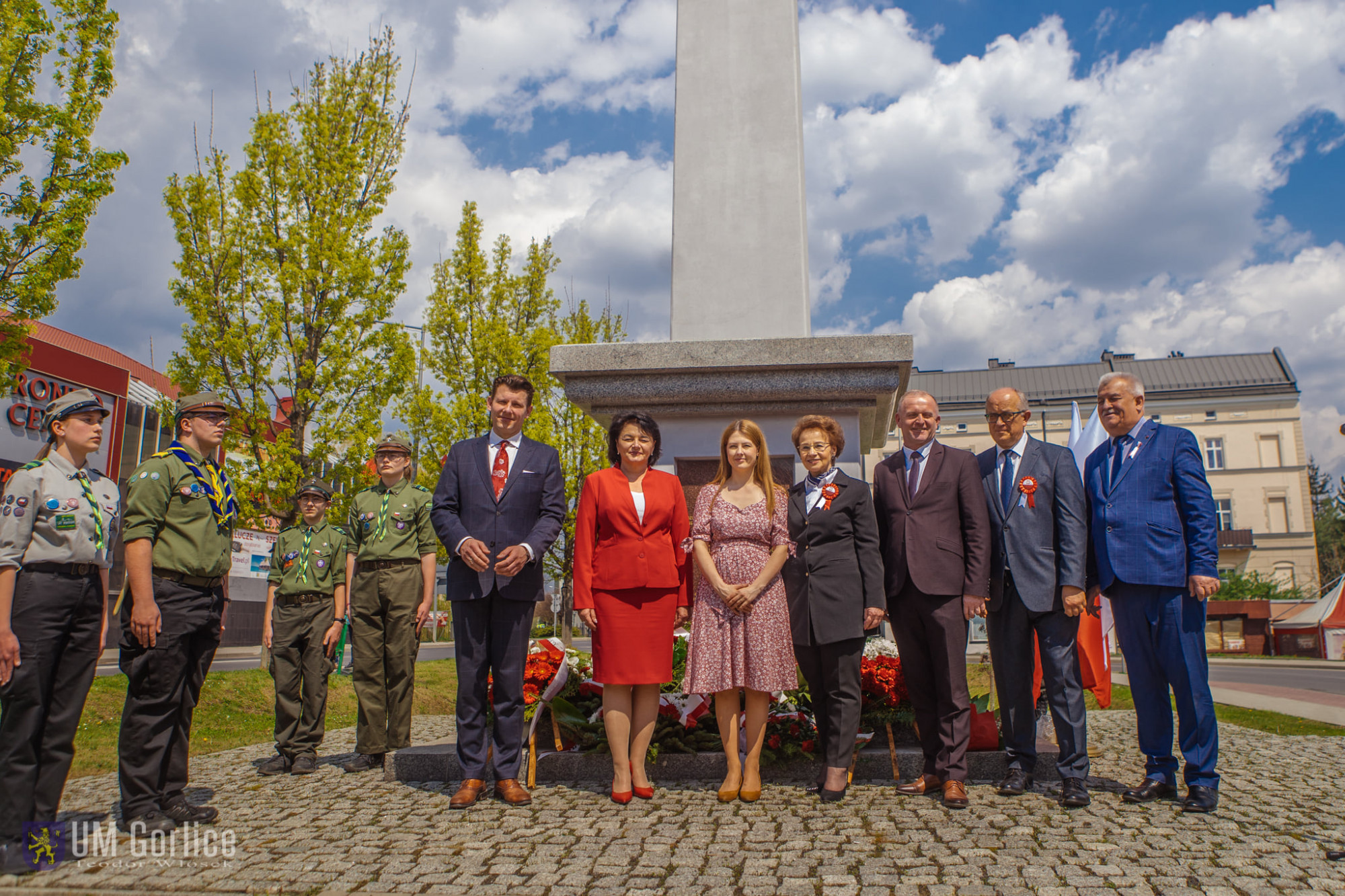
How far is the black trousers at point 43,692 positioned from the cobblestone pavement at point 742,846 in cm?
38

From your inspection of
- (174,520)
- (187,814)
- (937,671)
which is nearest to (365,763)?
(187,814)

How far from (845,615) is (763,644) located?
420 millimetres

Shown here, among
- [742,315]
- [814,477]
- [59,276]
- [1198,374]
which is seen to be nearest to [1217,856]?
[814,477]

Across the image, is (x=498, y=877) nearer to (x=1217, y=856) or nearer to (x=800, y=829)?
(x=800, y=829)

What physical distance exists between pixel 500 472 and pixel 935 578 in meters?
2.26

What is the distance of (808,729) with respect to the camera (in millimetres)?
4625

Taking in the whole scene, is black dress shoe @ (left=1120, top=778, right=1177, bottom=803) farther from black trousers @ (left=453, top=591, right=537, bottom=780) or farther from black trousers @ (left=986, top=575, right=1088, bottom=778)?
black trousers @ (left=453, top=591, right=537, bottom=780)

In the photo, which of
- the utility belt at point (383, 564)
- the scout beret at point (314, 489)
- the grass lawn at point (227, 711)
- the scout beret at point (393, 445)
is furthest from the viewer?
the grass lawn at point (227, 711)

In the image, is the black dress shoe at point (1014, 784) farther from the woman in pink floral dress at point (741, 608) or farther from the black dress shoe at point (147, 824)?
the black dress shoe at point (147, 824)

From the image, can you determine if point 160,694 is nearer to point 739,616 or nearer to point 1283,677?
point 739,616

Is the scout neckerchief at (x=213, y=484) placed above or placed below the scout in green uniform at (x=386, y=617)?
above

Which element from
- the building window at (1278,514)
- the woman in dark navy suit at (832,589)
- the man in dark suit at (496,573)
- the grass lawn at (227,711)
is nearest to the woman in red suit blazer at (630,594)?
the man in dark suit at (496,573)

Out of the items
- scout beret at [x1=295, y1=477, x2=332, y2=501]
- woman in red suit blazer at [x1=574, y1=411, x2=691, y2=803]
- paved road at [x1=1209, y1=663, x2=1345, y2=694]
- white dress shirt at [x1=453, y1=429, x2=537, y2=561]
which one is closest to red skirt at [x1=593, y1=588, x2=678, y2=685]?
woman in red suit blazer at [x1=574, y1=411, x2=691, y2=803]

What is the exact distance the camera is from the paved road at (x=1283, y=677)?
1550 cm
